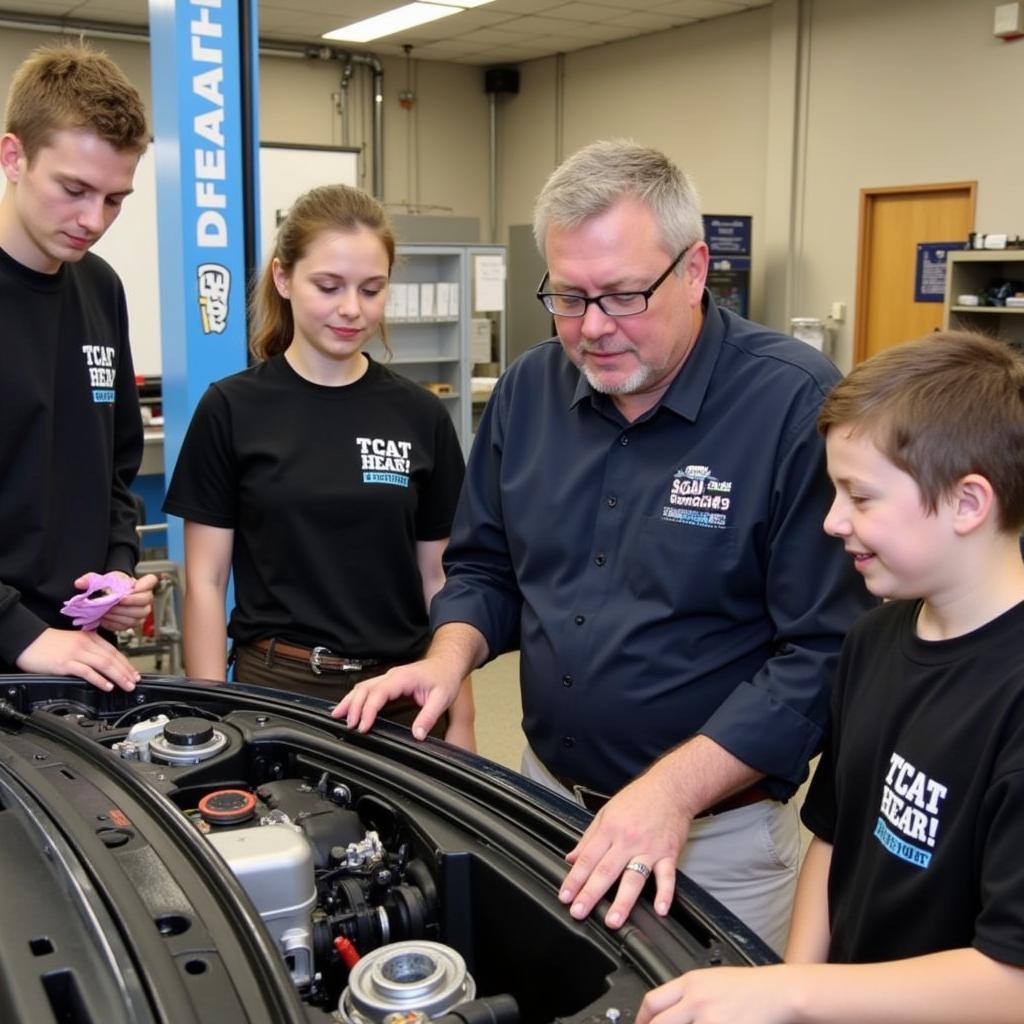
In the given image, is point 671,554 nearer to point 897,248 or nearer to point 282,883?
point 282,883

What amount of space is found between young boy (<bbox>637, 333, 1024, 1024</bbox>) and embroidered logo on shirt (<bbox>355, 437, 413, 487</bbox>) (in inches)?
36.1

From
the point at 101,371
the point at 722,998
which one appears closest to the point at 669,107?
the point at 101,371

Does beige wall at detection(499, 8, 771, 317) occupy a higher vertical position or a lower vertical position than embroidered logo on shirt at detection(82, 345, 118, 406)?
higher

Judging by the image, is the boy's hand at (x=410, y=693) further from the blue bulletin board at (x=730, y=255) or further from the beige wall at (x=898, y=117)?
the blue bulletin board at (x=730, y=255)

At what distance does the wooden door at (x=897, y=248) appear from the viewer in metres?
6.81

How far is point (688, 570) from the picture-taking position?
141cm

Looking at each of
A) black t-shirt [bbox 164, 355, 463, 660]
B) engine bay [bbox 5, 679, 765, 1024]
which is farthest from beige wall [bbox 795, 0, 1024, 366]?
engine bay [bbox 5, 679, 765, 1024]

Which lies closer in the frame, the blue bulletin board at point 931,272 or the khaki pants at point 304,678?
the khaki pants at point 304,678

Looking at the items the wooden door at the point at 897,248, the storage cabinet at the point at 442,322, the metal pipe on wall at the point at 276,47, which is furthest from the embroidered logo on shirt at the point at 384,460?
the metal pipe on wall at the point at 276,47

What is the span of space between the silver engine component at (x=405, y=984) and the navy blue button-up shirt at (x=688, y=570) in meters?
0.49

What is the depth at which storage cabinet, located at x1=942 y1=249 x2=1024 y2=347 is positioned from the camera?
600 cm

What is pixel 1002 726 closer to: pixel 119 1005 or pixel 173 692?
pixel 119 1005

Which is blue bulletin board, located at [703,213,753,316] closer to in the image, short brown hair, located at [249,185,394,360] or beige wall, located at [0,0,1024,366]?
beige wall, located at [0,0,1024,366]

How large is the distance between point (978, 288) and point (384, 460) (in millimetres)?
5276
